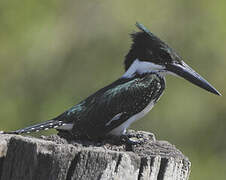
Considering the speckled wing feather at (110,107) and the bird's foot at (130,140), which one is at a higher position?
the speckled wing feather at (110,107)

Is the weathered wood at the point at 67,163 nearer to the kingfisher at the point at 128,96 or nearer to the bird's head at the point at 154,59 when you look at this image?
the kingfisher at the point at 128,96

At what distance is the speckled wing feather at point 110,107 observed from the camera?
5031 mm

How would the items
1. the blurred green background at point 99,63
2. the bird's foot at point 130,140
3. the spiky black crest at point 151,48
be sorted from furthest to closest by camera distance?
the blurred green background at point 99,63 → the spiky black crest at point 151,48 → the bird's foot at point 130,140

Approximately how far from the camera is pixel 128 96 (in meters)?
5.18

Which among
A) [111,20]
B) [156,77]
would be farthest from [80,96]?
[156,77]

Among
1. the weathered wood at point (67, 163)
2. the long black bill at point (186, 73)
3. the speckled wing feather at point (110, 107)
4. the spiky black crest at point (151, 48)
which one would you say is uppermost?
the spiky black crest at point (151, 48)

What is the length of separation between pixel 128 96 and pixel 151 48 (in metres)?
A: 0.48

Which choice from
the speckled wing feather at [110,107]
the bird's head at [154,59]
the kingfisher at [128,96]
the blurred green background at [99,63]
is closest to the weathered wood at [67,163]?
the kingfisher at [128,96]

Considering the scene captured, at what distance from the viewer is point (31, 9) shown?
9.37 m

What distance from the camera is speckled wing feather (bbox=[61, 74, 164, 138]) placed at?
503cm

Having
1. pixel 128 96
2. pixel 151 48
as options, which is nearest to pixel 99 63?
pixel 151 48

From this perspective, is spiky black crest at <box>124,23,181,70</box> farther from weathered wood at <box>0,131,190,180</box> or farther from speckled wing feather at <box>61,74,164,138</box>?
weathered wood at <box>0,131,190,180</box>

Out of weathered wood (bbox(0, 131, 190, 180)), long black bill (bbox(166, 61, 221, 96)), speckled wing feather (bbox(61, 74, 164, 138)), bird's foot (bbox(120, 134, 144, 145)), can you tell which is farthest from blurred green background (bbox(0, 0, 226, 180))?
weathered wood (bbox(0, 131, 190, 180))

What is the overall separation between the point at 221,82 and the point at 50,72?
2377 mm
